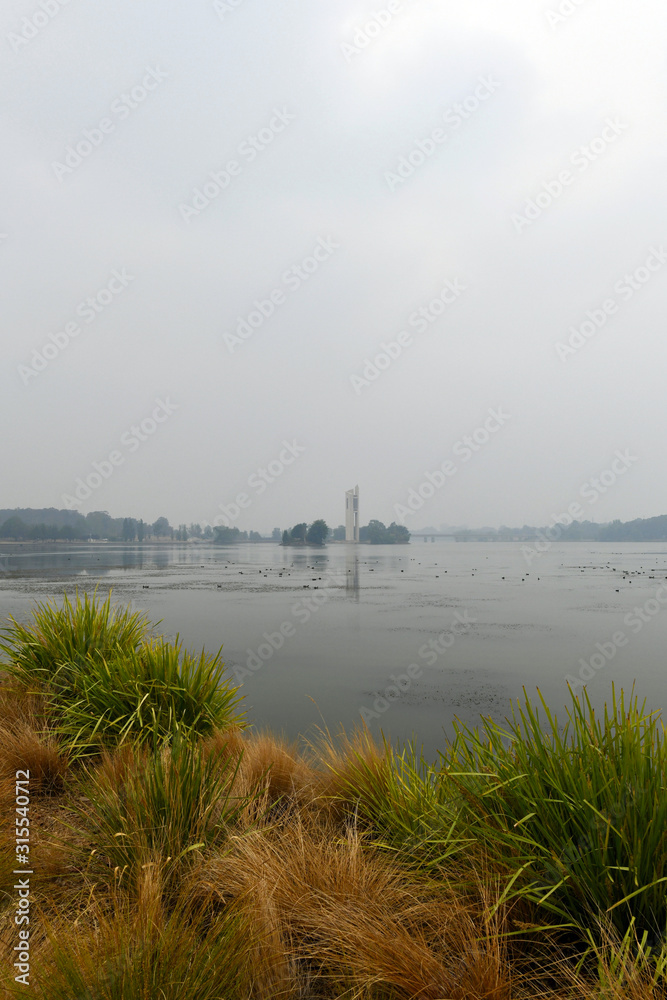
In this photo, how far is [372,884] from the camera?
125 inches

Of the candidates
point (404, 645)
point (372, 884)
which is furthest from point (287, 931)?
point (404, 645)

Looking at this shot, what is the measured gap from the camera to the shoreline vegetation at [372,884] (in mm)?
2391

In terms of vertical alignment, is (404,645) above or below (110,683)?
below

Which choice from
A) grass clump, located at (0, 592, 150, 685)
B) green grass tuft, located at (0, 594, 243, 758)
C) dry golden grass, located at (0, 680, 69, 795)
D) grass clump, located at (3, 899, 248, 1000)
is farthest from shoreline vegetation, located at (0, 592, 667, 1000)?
grass clump, located at (0, 592, 150, 685)

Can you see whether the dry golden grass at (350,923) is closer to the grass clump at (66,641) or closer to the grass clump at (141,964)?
the grass clump at (141,964)

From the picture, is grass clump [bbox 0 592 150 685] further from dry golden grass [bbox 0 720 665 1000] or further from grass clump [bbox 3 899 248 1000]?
grass clump [bbox 3 899 248 1000]

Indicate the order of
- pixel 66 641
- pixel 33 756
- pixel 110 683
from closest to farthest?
pixel 33 756, pixel 110 683, pixel 66 641

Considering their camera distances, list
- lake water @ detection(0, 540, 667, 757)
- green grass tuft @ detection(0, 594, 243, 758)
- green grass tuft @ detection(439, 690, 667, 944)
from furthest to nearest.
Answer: lake water @ detection(0, 540, 667, 757) → green grass tuft @ detection(0, 594, 243, 758) → green grass tuft @ detection(439, 690, 667, 944)

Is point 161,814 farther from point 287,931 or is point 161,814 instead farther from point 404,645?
point 404,645

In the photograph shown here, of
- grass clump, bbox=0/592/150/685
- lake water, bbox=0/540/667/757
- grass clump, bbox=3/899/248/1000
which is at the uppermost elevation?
grass clump, bbox=0/592/150/685

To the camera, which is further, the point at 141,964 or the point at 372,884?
the point at 372,884

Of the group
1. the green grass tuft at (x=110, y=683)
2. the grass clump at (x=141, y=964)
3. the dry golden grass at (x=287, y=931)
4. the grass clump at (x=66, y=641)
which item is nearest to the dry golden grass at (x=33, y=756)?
the green grass tuft at (x=110, y=683)

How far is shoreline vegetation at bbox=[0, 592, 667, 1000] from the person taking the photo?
2391 millimetres

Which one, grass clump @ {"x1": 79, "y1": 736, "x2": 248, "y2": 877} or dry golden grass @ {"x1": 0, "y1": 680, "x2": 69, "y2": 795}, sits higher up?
grass clump @ {"x1": 79, "y1": 736, "x2": 248, "y2": 877}
